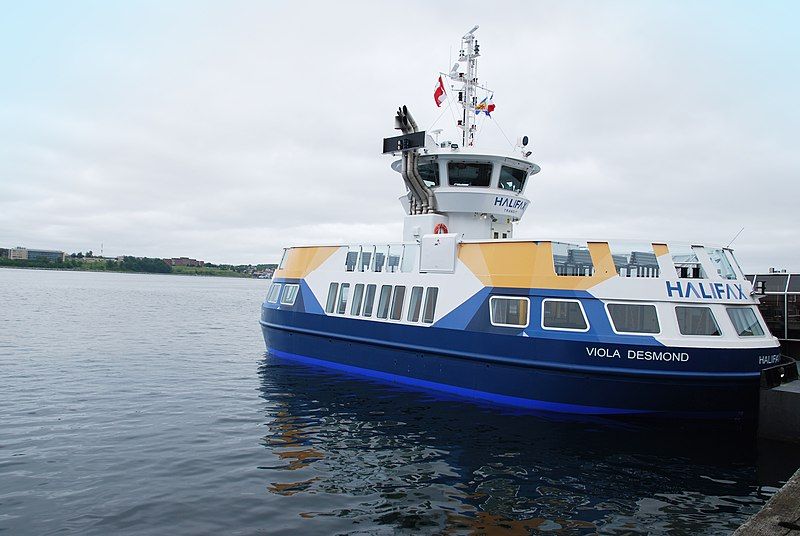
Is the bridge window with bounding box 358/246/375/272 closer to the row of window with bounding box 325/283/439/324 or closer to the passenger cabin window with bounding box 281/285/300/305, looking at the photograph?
the row of window with bounding box 325/283/439/324

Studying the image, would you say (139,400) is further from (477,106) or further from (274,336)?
(477,106)

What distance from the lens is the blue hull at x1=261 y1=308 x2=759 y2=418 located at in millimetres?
10883

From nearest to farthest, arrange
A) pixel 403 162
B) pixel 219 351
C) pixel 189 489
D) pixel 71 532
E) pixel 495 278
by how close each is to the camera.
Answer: pixel 71 532
pixel 189 489
pixel 495 278
pixel 403 162
pixel 219 351

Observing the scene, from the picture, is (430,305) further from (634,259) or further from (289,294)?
(289,294)

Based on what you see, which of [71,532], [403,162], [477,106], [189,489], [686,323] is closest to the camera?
[71,532]

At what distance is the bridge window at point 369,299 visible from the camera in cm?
1575

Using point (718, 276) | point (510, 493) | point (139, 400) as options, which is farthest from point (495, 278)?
point (139, 400)

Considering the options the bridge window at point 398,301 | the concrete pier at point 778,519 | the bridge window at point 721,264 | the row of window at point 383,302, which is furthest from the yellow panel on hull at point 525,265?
the concrete pier at point 778,519

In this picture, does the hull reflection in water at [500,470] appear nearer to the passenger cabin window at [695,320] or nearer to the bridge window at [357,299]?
the passenger cabin window at [695,320]

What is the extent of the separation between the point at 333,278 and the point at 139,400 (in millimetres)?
6389

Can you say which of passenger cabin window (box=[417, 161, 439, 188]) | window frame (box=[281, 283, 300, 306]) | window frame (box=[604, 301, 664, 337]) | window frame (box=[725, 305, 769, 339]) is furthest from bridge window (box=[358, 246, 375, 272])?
window frame (box=[725, 305, 769, 339])

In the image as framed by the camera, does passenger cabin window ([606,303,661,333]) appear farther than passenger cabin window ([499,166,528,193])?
No

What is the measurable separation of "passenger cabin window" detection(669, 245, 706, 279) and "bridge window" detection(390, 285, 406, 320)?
662cm

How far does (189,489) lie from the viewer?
800 centimetres
